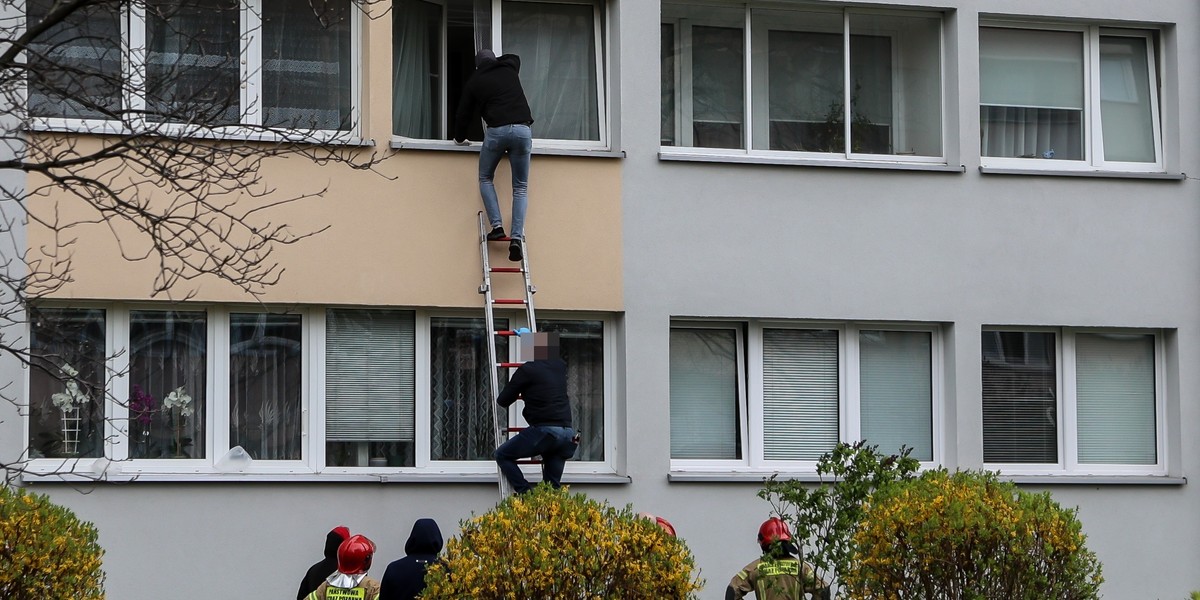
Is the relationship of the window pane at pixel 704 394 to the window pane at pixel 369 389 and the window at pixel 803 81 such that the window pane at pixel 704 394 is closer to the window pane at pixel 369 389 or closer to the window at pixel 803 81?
the window at pixel 803 81

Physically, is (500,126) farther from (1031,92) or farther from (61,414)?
(1031,92)

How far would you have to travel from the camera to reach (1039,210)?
13.6 meters

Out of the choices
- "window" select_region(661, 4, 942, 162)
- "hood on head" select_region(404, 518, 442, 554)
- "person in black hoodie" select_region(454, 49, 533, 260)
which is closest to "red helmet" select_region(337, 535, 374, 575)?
"hood on head" select_region(404, 518, 442, 554)

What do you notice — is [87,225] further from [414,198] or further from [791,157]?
[791,157]

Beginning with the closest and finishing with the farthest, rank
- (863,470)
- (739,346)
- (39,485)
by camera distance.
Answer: (863,470) → (39,485) → (739,346)

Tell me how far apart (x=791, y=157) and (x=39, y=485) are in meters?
6.61

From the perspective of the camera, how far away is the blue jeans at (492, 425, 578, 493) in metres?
11.4

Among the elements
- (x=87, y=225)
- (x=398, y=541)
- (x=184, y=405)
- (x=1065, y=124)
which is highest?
(x=1065, y=124)

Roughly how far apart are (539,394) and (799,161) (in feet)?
11.1

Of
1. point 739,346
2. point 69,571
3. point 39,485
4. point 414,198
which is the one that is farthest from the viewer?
point 739,346

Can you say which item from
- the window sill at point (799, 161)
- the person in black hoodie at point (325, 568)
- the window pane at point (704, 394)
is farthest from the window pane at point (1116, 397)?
the person in black hoodie at point (325, 568)

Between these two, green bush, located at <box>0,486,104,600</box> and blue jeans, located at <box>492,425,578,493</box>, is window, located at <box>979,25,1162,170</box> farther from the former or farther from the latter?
green bush, located at <box>0,486,104,600</box>

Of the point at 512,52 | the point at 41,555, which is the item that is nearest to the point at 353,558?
the point at 41,555

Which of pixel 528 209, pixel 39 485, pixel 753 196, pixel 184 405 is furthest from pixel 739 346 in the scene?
pixel 39 485
